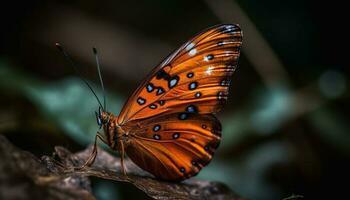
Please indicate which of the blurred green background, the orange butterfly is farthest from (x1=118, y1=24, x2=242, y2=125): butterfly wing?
the blurred green background

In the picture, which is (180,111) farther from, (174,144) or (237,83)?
(237,83)

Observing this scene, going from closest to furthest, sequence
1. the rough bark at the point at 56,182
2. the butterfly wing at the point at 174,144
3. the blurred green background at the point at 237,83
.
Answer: the rough bark at the point at 56,182 → the butterfly wing at the point at 174,144 → the blurred green background at the point at 237,83

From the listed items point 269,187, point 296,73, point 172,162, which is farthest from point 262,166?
point 172,162

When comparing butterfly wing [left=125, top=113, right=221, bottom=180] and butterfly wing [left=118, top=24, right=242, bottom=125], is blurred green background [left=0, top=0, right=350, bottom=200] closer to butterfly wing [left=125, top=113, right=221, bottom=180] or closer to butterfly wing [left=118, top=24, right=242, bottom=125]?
A: butterfly wing [left=125, top=113, right=221, bottom=180]

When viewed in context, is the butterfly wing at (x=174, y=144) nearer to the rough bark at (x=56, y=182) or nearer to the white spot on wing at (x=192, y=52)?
the rough bark at (x=56, y=182)

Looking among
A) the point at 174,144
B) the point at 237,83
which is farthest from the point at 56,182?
the point at 237,83

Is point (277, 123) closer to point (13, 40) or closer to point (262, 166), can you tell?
point (262, 166)

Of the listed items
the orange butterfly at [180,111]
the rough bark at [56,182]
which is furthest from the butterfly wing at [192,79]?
the rough bark at [56,182]
